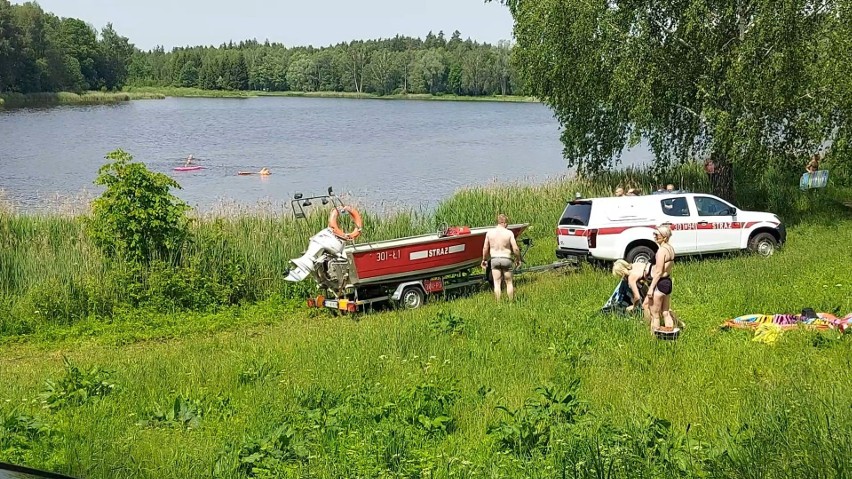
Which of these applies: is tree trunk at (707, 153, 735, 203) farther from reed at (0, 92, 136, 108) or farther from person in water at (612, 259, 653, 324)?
reed at (0, 92, 136, 108)

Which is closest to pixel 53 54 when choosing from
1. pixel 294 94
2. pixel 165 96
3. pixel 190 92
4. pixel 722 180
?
pixel 165 96

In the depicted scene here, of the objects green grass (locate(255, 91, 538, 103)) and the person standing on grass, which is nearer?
the person standing on grass

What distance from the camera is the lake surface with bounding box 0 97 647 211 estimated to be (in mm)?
38531

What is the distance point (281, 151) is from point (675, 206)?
135 feet

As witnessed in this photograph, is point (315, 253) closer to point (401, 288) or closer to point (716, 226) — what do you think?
point (401, 288)

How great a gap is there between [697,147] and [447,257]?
12609 mm

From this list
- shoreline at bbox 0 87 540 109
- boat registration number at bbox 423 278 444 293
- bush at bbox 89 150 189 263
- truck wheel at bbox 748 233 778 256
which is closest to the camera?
boat registration number at bbox 423 278 444 293

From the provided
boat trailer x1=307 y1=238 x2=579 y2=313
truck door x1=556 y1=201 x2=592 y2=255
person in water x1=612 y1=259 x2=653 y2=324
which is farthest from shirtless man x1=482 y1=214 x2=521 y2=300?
truck door x1=556 y1=201 x2=592 y2=255

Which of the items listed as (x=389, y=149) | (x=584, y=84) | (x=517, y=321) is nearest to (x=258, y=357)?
(x=517, y=321)

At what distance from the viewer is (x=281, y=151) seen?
57312 mm

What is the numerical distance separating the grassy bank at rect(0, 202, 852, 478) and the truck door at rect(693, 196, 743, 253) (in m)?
4.55

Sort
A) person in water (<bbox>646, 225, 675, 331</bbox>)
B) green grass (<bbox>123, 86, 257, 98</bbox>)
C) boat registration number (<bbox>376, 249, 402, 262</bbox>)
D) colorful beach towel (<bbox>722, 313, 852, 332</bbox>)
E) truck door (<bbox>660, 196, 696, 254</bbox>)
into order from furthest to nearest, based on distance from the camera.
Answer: green grass (<bbox>123, 86, 257, 98</bbox>), truck door (<bbox>660, 196, 696, 254</bbox>), boat registration number (<bbox>376, 249, 402, 262</bbox>), person in water (<bbox>646, 225, 675, 331</bbox>), colorful beach towel (<bbox>722, 313, 852, 332</bbox>)

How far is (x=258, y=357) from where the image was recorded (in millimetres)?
11297

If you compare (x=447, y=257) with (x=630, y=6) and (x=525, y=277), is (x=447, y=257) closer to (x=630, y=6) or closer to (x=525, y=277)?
(x=525, y=277)
